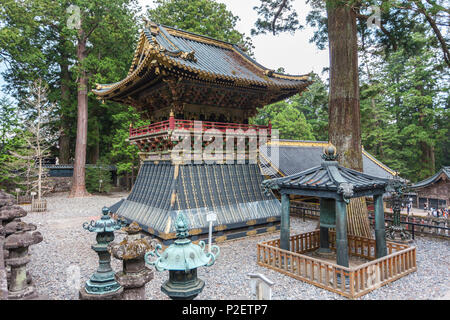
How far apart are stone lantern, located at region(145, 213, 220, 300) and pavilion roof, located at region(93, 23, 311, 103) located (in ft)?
24.3

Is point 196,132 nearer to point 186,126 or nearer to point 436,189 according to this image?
point 186,126

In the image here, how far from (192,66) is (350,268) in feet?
27.4

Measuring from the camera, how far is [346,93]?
1081cm

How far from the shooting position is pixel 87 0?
2111 cm

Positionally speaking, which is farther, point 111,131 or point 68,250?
point 111,131

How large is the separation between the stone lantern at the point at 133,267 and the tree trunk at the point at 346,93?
892 centimetres

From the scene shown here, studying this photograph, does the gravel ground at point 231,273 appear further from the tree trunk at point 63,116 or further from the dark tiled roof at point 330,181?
the tree trunk at point 63,116

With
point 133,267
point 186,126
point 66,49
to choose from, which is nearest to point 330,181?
point 133,267

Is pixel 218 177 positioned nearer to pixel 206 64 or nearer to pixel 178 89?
pixel 178 89

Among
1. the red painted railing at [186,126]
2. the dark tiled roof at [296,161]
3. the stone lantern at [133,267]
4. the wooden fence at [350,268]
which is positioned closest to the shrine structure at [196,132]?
the red painted railing at [186,126]

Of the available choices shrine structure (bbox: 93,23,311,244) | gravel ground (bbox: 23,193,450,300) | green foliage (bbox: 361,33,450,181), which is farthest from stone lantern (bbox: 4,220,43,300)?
green foliage (bbox: 361,33,450,181)

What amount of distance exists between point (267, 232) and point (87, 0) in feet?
72.6

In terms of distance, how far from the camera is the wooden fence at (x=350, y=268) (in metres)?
6.17

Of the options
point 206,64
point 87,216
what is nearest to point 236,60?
point 206,64
